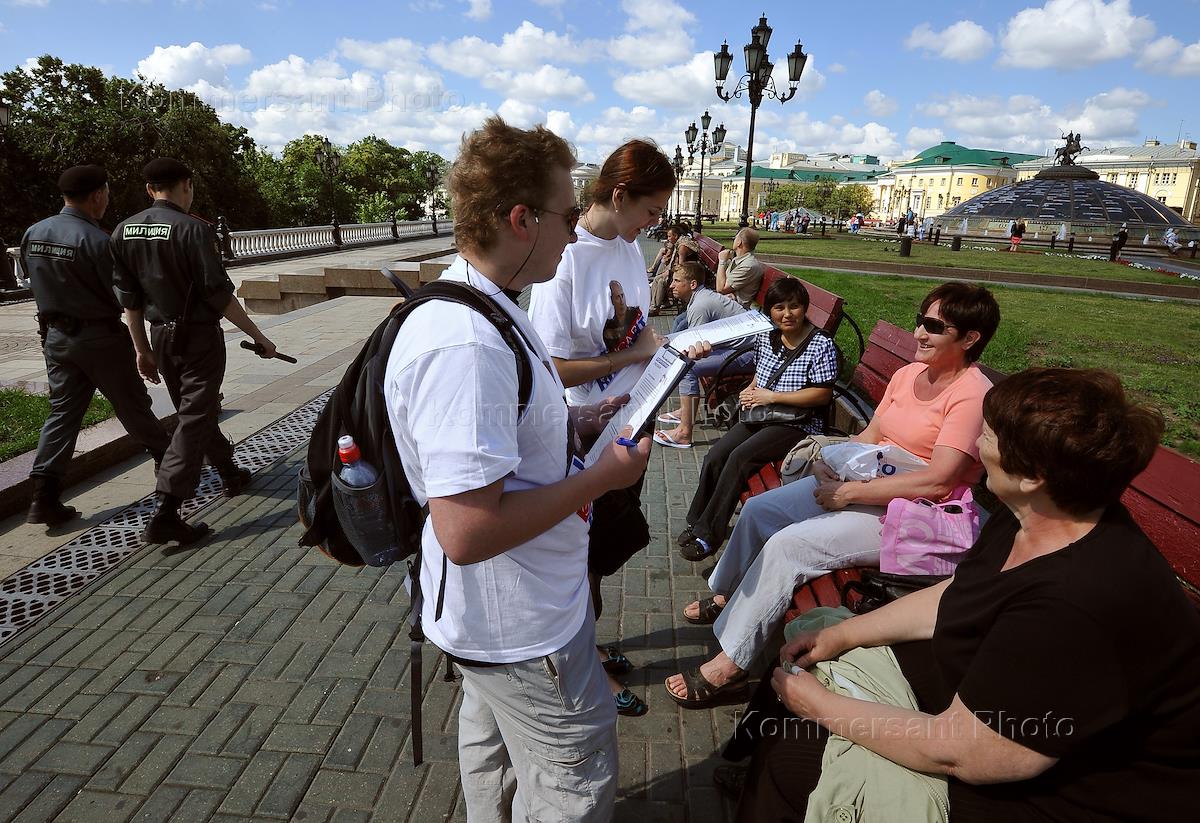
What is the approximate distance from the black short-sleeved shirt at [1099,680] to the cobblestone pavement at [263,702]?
4.01 feet

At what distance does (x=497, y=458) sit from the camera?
1.22 metres

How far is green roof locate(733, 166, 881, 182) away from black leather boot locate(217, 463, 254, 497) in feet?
426

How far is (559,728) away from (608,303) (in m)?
1.51

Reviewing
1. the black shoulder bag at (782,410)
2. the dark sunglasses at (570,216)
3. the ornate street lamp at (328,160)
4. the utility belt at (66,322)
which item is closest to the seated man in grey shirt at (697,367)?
the black shoulder bag at (782,410)

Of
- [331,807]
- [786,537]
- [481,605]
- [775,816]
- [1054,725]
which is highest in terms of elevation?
[481,605]

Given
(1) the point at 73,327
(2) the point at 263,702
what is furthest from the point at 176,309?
(2) the point at 263,702

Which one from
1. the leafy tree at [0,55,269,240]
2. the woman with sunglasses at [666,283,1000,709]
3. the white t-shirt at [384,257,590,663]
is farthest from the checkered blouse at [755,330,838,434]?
the leafy tree at [0,55,269,240]

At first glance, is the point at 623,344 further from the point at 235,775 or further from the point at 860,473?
the point at 235,775

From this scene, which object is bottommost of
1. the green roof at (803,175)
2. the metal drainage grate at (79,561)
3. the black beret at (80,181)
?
the metal drainage grate at (79,561)

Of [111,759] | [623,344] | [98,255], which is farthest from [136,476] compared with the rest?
[623,344]

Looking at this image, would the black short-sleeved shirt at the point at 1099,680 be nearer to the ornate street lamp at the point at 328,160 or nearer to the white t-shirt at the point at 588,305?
the white t-shirt at the point at 588,305

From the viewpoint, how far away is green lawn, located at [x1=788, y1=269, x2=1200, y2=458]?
289 inches

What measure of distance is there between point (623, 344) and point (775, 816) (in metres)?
1.62

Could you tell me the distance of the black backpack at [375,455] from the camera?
4.41ft
